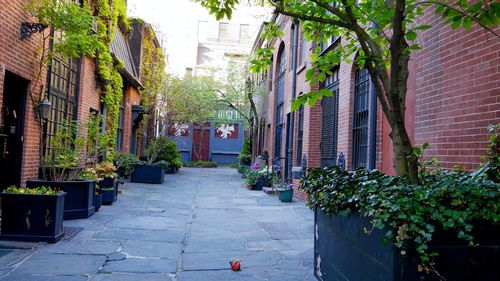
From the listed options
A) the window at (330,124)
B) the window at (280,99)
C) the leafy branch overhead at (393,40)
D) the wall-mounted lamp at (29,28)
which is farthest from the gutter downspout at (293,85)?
the leafy branch overhead at (393,40)

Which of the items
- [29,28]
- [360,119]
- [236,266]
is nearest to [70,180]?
[29,28]

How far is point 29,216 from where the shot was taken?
5.58 m

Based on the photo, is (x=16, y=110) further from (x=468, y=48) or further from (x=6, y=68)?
(x=468, y=48)

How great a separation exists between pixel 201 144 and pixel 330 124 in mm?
24975

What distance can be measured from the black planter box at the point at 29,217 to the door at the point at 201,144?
28790 millimetres

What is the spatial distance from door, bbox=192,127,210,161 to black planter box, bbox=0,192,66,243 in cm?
2879


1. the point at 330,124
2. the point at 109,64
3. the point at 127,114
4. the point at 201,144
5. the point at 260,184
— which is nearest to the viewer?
the point at 330,124

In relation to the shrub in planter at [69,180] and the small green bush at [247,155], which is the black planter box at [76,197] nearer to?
the shrub in planter at [69,180]

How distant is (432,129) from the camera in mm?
5148

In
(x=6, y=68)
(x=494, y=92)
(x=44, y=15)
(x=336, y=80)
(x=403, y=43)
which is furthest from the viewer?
(x=336, y=80)

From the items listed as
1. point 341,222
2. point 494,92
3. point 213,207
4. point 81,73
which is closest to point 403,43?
point 341,222

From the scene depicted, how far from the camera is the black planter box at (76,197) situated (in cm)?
734

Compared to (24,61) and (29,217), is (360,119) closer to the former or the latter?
(29,217)

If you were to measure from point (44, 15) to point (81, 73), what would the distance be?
11.7 ft
